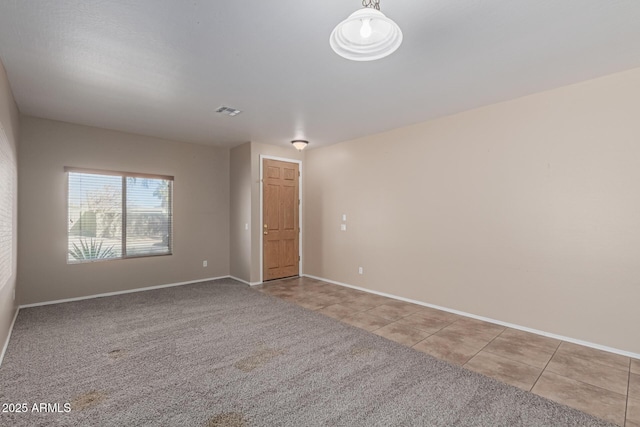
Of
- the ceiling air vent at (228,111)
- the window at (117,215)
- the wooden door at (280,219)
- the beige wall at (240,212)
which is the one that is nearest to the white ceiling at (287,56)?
the ceiling air vent at (228,111)

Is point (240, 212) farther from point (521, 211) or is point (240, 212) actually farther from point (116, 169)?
point (521, 211)

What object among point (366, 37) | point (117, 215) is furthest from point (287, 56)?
point (117, 215)

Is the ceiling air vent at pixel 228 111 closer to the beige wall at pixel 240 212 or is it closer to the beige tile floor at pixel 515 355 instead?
the beige wall at pixel 240 212

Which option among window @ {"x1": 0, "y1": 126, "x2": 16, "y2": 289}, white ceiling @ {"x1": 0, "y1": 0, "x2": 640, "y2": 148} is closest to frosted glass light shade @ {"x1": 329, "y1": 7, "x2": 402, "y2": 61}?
white ceiling @ {"x1": 0, "y1": 0, "x2": 640, "y2": 148}

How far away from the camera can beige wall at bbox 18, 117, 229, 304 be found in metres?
4.37

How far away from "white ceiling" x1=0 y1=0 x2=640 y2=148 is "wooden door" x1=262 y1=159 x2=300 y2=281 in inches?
78.3

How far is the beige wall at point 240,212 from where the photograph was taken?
5.83 m

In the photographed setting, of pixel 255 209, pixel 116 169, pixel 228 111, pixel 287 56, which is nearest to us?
pixel 287 56

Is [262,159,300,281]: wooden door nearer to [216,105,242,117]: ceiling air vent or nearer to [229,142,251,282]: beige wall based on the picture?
[229,142,251,282]: beige wall

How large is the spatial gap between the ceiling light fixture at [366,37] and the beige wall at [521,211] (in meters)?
2.69

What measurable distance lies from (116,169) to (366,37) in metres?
4.98

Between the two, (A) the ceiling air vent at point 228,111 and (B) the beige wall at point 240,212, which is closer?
(A) the ceiling air vent at point 228,111

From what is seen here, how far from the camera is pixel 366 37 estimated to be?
5.67 feet

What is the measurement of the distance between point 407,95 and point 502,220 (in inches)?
75.3
